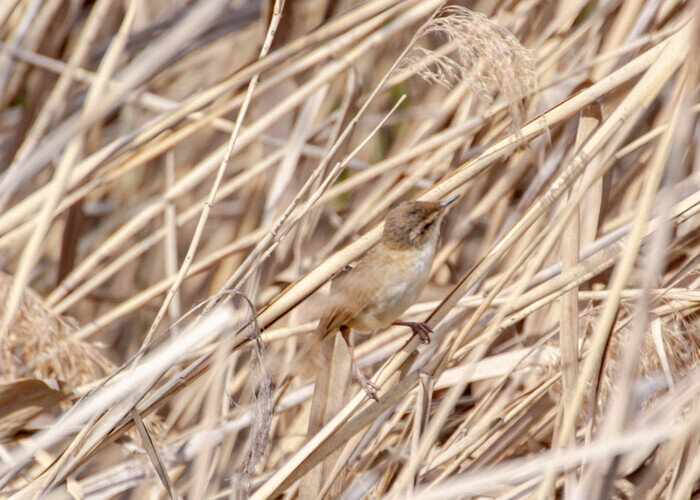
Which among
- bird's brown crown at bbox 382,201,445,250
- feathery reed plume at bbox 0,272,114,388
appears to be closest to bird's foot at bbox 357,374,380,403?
bird's brown crown at bbox 382,201,445,250

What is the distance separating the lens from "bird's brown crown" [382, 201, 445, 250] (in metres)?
1.80

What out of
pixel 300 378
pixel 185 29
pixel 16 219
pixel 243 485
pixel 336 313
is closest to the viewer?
pixel 185 29

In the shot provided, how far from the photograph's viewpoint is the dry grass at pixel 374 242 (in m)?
1.18

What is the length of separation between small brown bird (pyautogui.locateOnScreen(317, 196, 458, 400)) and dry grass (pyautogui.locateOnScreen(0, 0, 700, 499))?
0.08 meters

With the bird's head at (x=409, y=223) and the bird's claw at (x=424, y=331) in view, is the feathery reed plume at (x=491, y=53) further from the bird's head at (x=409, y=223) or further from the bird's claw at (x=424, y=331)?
the bird's claw at (x=424, y=331)

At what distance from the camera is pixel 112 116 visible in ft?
11.2

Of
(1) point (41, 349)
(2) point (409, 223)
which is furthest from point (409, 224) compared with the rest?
(1) point (41, 349)

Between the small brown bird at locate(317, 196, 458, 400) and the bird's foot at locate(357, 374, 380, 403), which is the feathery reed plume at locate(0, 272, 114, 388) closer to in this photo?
the small brown bird at locate(317, 196, 458, 400)

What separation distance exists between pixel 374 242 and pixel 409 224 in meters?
0.13

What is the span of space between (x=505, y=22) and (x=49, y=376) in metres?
1.81

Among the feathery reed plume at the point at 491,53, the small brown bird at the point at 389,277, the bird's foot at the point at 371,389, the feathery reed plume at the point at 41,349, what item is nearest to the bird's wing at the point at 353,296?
the small brown bird at the point at 389,277

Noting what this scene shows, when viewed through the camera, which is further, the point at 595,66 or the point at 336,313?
the point at 595,66

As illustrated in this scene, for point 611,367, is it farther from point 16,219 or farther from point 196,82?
point 196,82

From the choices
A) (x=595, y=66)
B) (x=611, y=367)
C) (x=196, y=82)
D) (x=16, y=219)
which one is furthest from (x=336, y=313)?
(x=196, y=82)
